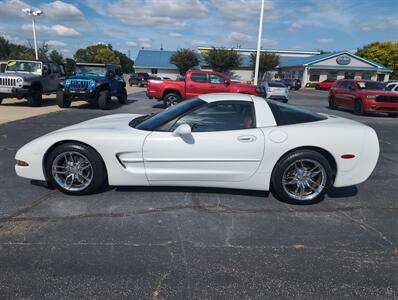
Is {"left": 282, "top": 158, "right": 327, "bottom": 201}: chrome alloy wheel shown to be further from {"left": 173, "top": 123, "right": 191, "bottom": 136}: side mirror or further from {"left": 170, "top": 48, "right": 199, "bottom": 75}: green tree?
{"left": 170, "top": 48, "right": 199, "bottom": 75}: green tree

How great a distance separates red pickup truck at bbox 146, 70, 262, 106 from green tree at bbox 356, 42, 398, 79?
5151 centimetres

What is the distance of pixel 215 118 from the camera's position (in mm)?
3699

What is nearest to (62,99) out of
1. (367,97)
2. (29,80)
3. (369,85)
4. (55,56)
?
(29,80)

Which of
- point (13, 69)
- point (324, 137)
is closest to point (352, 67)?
point (13, 69)

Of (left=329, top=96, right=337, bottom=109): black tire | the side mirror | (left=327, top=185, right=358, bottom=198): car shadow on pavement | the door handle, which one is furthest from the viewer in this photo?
(left=329, top=96, right=337, bottom=109): black tire

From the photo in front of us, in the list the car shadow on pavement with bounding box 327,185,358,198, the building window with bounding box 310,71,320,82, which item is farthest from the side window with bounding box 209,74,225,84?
the building window with bounding box 310,71,320,82

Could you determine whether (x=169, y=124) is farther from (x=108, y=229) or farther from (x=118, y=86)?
(x=118, y=86)

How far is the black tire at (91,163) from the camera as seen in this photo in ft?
11.9

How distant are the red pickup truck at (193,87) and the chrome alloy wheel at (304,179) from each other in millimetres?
9949

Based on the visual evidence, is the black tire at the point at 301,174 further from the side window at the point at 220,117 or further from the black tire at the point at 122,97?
the black tire at the point at 122,97

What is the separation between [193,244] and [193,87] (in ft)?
36.1

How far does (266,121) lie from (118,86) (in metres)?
12.6

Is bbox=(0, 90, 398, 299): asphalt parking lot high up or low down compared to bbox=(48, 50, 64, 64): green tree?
down

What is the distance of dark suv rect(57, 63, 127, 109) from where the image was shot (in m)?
12.5
